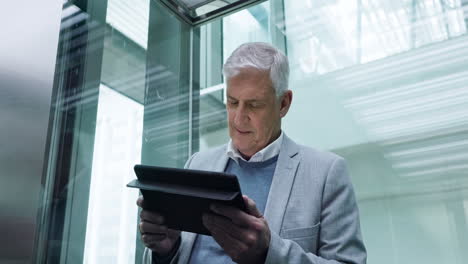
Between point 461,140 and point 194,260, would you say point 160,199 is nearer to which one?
point 194,260

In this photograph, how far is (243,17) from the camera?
2.75 meters

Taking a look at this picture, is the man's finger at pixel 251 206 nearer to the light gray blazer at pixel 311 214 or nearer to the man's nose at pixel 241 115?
the light gray blazer at pixel 311 214

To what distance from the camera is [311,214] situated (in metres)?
1.25

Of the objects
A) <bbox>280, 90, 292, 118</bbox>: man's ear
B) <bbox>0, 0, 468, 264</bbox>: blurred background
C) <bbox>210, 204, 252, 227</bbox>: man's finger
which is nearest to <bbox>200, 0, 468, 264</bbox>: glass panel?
<bbox>0, 0, 468, 264</bbox>: blurred background

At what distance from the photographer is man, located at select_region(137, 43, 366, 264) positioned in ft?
3.50

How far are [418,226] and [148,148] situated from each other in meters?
1.29

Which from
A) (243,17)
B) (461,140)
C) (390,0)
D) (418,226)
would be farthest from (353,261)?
(243,17)

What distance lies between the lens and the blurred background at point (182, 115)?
1529 millimetres

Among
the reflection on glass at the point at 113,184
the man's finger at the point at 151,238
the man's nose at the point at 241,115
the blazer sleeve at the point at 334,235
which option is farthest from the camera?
the reflection on glass at the point at 113,184

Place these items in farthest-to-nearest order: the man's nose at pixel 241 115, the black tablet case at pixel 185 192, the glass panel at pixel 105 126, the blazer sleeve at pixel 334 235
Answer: the glass panel at pixel 105 126 < the man's nose at pixel 241 115 < the blazer sleeve at pixel 334 235 < the black tablet case at pixel 185 192

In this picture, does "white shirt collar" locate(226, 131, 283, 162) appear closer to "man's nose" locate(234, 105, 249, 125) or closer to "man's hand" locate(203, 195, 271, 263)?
"man's nose" locate(234, 105, 249, 125)

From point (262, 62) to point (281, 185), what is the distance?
41 cm

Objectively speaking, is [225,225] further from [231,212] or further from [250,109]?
[250,109]

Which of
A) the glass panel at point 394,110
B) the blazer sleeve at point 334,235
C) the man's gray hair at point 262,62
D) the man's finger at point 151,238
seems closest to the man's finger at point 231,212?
the blazer sleeve at point 334,235
